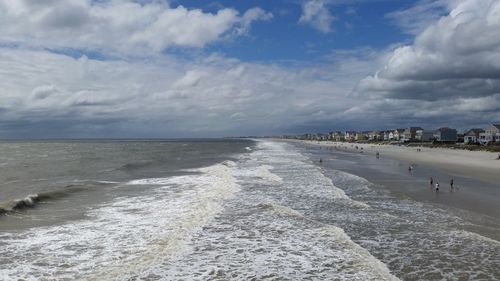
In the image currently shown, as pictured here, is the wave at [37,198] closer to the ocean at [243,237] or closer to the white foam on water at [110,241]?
the ocean at [243,237]

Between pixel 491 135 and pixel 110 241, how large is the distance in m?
143

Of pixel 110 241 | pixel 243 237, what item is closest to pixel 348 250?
pixel 243 237

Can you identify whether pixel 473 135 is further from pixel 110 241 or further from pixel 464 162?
pixel 110 241

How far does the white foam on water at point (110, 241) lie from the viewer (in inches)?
444

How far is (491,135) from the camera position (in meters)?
132

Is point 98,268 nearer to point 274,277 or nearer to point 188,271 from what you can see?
point 188,271

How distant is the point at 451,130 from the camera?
164 metres

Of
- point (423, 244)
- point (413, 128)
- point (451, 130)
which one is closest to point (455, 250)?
point (423, 244)

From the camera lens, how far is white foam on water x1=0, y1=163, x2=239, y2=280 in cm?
1128

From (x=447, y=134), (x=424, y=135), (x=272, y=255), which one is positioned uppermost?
(x=447, y=134)

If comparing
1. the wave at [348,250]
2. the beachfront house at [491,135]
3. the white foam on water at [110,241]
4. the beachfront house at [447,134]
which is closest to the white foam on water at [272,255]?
the wave at [348,250]

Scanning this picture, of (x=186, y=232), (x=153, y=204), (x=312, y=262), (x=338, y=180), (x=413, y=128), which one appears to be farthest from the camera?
(x=413, y=128)

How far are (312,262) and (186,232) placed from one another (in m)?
5.41

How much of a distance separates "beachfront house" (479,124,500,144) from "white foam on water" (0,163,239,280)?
430ft
